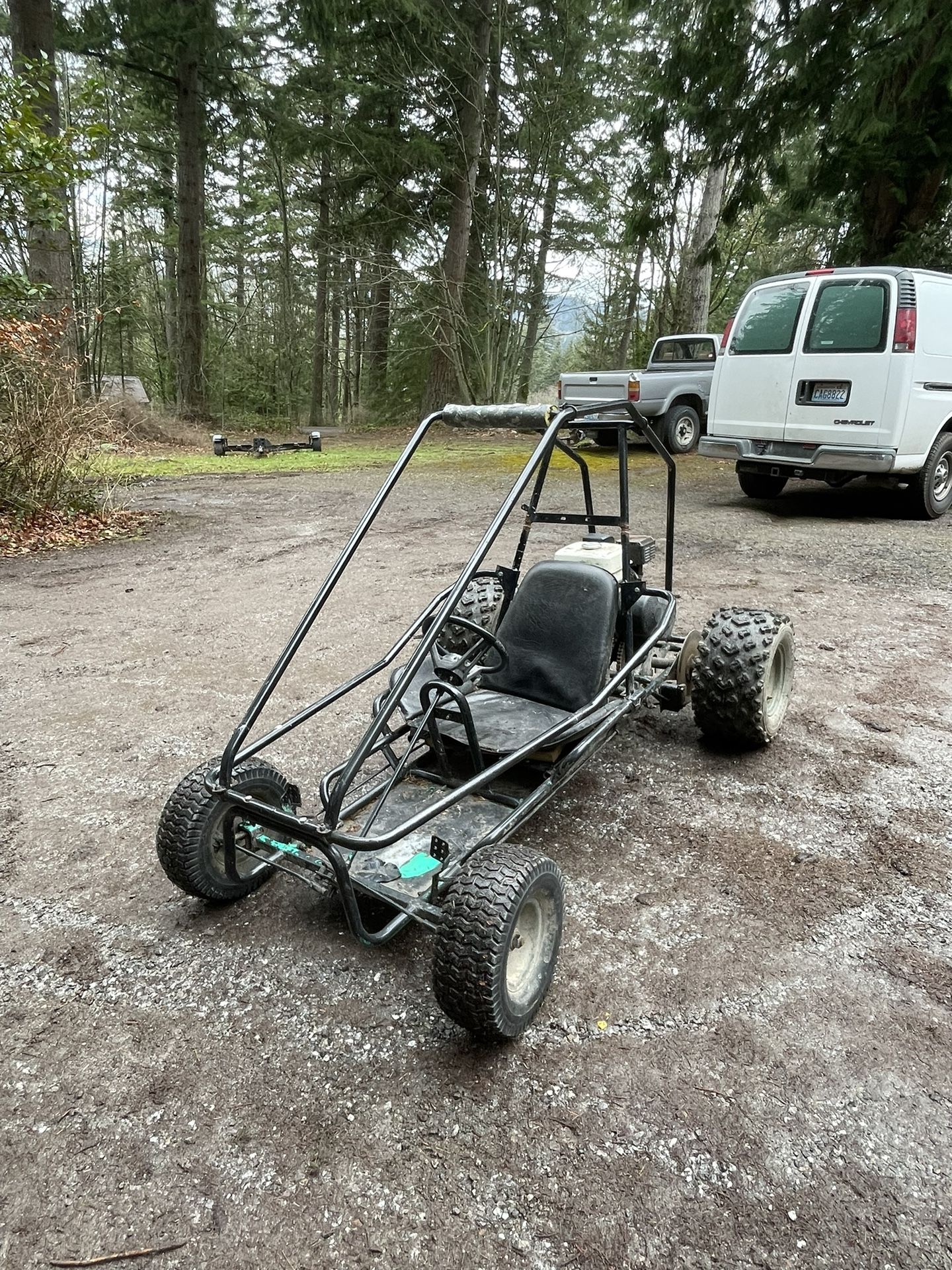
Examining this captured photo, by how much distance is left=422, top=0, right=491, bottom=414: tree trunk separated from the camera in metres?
13.8

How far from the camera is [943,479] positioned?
24.5ft

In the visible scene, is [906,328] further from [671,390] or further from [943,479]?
[671,390]

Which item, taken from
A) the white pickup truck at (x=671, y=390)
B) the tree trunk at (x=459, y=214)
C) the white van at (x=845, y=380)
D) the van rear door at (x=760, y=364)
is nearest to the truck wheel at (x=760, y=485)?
the white van at (x=845, y=380)

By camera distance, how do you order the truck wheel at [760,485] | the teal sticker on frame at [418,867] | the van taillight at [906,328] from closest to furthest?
the teal sticker on frame at [418,867] < the van taillight at [906,328] < the truck wheel at [760,485]

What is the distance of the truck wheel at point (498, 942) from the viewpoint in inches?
67.3

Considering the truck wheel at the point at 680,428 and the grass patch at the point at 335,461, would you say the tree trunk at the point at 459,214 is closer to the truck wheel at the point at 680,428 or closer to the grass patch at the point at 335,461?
the grass patch at the point at 335,461

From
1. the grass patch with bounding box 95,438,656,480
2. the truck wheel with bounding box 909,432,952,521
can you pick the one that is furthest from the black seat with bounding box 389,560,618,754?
the grass patch with bounding box 95,438,656,480

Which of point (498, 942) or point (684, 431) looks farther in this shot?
point (684, 431)

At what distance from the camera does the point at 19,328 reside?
6.40m

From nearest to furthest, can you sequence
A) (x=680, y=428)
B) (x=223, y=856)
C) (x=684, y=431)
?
(x=223, y=856) → (x=680, y=428) → (x=684, y=431)

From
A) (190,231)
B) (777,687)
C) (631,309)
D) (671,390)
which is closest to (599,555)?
(777,687)

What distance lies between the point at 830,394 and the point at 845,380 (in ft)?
0.57

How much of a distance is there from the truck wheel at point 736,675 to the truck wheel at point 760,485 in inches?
233

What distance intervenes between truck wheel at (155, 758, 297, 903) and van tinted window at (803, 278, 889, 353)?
6.37 m
